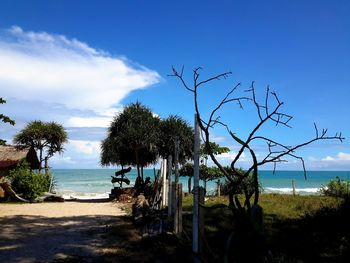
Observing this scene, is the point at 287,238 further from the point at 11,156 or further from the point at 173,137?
the point at 11,156

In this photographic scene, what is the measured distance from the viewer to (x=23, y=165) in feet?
82.8

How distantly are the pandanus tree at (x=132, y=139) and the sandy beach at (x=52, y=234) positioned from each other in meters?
7.56

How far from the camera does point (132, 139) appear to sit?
25.8 meters

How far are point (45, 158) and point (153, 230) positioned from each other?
22.2m

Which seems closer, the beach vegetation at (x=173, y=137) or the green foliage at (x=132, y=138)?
the green foliage at (x=132, y=138)

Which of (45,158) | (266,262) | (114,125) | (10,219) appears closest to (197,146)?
(266,262)

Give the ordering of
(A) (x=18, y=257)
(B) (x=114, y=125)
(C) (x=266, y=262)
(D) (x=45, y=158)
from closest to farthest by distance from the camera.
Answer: (C) (x=266, y=262) < (A) (x=18, y=257) < (B) (x=114, y=125) < (D) (x=45, y=158)

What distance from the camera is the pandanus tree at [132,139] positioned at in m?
26.0

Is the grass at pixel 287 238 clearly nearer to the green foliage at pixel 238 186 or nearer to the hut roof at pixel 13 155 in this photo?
the green foliage at pixel 238 186

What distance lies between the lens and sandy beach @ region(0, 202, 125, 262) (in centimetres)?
925

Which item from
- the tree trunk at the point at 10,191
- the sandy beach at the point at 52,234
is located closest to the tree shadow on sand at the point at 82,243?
the sandy beach at the point at 52,234

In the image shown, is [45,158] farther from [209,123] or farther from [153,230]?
[209,123]

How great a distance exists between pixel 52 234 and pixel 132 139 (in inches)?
548

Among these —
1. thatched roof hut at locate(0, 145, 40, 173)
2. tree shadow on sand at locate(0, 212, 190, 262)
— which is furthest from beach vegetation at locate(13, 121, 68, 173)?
tree shadow on sand at locate(0, 212, 190, 262)
